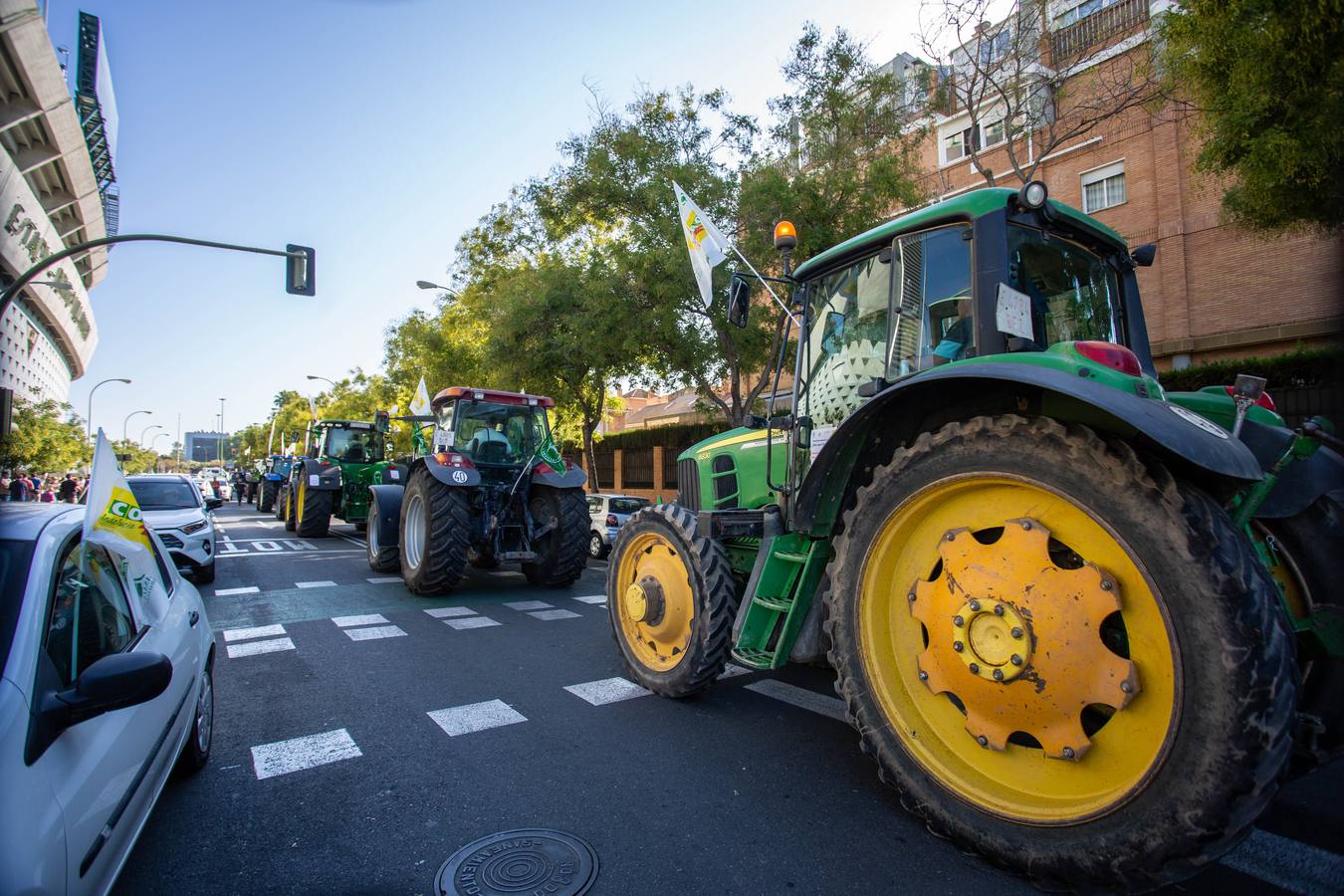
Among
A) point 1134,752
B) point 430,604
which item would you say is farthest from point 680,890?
point 430,604

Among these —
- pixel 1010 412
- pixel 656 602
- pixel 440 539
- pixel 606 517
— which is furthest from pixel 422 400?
pixel 1010 412

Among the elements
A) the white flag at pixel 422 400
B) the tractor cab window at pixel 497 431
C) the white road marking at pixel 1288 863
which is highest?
the white flag at pixel 422 400

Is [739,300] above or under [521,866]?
above

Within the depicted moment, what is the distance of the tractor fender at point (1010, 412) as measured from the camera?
191 centimetres

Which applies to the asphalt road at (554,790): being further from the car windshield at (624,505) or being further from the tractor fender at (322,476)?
the tractor fender at (322,476)

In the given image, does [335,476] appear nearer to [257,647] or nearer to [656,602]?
[257,647]

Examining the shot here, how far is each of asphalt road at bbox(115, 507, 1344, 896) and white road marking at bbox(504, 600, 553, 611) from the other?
1.95m

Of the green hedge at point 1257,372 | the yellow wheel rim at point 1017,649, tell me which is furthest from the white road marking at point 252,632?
the green hedge at point 1257,372

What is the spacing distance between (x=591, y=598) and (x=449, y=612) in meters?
1.74

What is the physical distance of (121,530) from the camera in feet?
9.25

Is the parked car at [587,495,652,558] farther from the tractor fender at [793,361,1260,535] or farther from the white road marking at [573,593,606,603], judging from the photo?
the tractor fender at [793,361,1260,535]

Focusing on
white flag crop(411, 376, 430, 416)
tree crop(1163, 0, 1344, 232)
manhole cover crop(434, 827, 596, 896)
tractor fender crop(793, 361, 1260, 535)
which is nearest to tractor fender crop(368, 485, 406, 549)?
white flag crop(411, 376, 430, 416)

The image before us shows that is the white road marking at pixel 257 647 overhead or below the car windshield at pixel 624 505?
below

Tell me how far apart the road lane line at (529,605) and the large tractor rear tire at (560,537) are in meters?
0.76
